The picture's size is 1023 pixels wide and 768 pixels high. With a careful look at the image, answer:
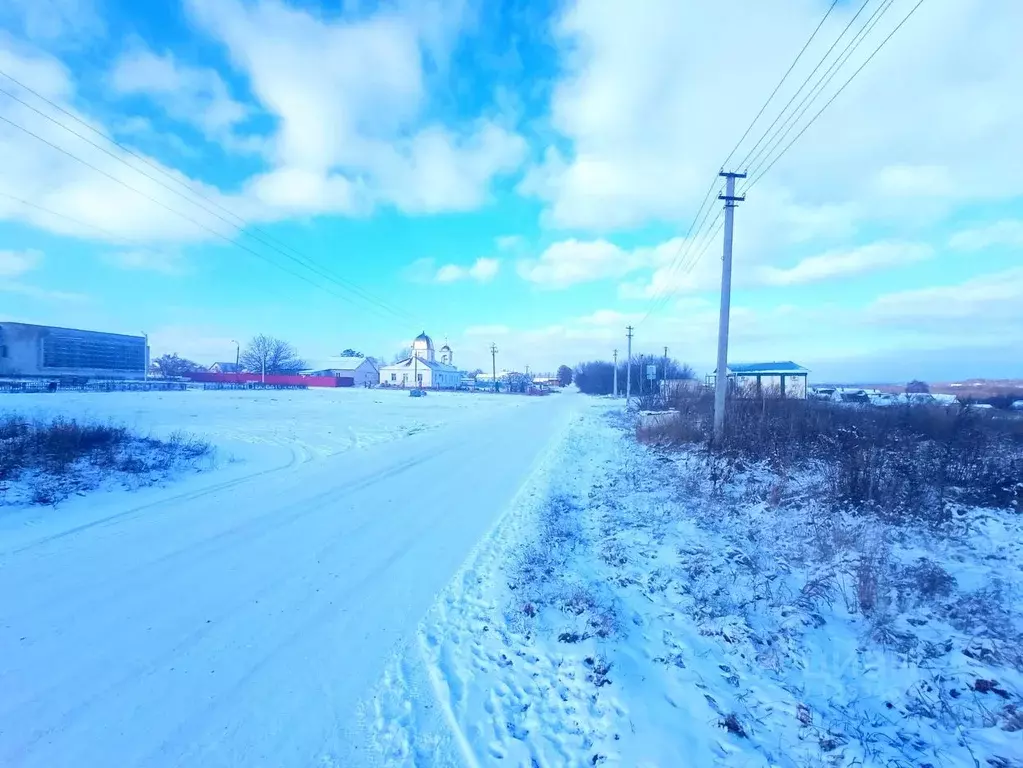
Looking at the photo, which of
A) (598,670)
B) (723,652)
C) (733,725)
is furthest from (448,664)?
(723,652)

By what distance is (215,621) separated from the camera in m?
4.68

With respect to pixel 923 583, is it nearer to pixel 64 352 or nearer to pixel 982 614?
pixel 982 614

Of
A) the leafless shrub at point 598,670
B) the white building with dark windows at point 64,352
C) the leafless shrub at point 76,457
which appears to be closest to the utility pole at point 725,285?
the leafless shrub at point 598,670

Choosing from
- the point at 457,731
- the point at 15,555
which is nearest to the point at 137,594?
the point at 15,555

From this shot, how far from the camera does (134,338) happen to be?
68.4 m

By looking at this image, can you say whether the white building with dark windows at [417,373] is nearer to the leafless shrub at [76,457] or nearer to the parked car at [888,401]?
the parked car at [888,401]

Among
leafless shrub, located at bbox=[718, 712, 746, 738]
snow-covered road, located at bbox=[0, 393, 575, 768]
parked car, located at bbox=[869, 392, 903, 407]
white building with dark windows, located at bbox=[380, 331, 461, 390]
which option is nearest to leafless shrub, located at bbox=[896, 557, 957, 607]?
leafless shrub, located at bbox=[718, 712, 746, 738]

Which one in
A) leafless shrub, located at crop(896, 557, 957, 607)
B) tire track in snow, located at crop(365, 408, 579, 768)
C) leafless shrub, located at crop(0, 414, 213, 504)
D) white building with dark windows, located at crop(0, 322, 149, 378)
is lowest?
tire track in snow, located at crop(365, 408, 579, 768)

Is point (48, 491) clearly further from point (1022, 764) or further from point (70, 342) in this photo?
point (70, 342)

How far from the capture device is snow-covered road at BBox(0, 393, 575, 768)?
3.21 metres

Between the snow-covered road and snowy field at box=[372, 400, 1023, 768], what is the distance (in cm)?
45

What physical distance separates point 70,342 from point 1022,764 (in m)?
79.9

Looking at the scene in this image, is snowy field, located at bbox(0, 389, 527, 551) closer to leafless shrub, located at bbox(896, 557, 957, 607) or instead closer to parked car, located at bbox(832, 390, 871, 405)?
leafless shrub, located at bbox(896, 557, 957, 607)

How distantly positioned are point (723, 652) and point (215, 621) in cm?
470
